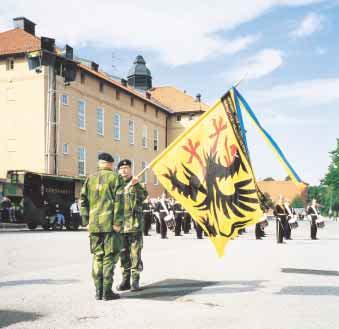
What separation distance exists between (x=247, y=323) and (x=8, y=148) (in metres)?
37.1

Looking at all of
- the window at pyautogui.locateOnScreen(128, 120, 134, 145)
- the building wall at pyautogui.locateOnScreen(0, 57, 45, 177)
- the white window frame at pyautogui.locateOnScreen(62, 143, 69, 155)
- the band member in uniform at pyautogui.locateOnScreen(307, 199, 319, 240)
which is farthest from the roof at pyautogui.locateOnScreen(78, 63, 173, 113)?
the band member in uniform at pyautogui.locateOnScreen(307, 199, 319, 240)

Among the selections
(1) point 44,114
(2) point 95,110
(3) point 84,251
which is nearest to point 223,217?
(3) point 84,251

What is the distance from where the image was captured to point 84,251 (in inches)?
564

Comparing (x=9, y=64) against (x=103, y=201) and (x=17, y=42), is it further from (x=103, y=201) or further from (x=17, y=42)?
(x=103, y=201)

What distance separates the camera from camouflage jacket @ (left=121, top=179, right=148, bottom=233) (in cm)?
780

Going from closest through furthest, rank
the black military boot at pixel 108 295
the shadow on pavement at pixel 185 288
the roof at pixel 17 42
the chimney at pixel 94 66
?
the black military boot at pixel 108 295 → the shadow on pavement at pixel 185 288 → the roof at pixel 17 42 → the chimney at pixel 94 66

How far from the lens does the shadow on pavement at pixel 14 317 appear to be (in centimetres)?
542

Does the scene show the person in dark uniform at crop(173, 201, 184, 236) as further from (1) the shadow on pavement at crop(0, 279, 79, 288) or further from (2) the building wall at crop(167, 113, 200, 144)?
(2) the building wall at crop(167, 113, 200, 144)

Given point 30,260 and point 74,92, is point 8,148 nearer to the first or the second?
point 74,92

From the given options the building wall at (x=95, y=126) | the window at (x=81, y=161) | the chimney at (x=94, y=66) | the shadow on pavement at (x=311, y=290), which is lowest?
the shadow on pavement at (x=311, y=290)

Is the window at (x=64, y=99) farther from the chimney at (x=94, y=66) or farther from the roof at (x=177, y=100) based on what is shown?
the roof at (x=177, y=100)

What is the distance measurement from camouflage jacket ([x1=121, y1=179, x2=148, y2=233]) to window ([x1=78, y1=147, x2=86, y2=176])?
3733 cm

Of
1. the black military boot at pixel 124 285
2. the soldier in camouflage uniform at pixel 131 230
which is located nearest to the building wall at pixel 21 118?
the soldier in camouflage uniform at pixel 131 230

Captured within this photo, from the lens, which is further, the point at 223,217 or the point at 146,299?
the point at 223,217
